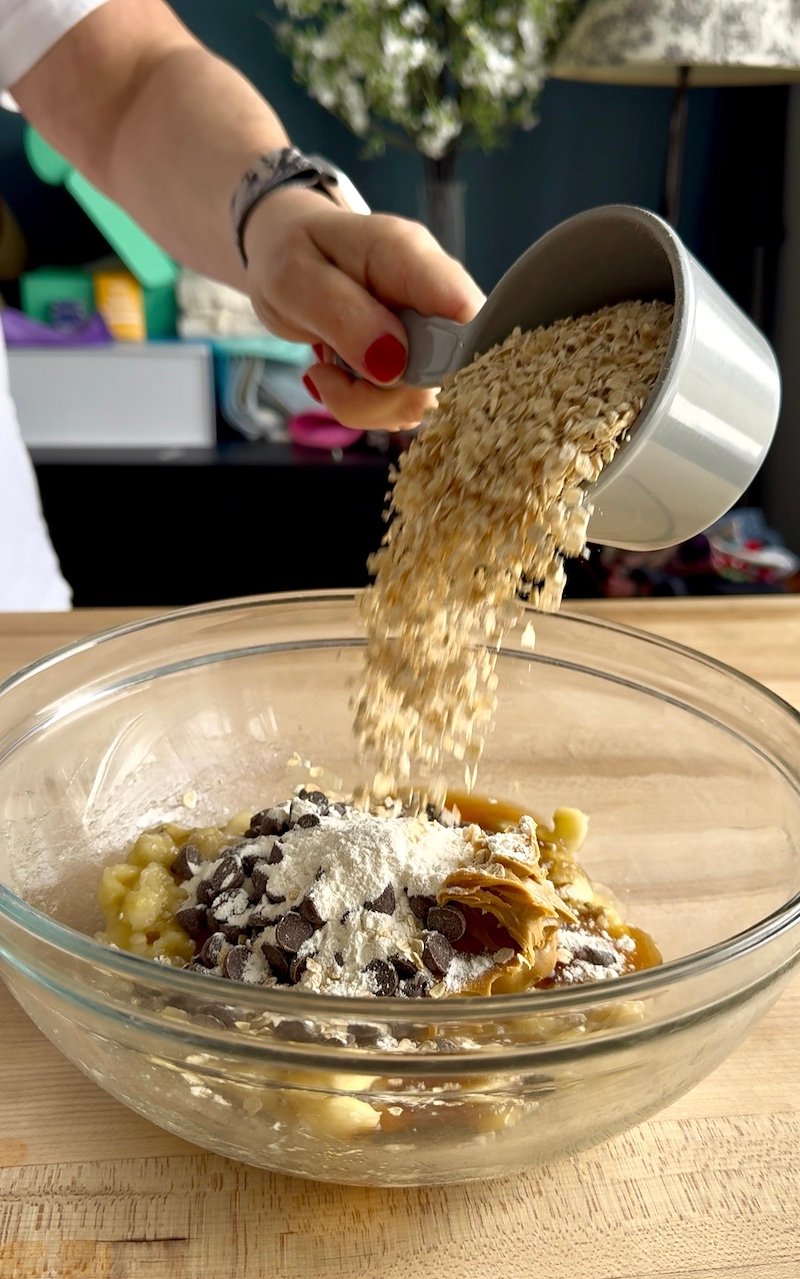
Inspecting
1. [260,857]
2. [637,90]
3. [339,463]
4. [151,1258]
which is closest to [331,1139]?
[151,1258]

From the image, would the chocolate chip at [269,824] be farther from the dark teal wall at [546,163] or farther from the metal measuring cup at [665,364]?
the dark teal wall at [546,163]

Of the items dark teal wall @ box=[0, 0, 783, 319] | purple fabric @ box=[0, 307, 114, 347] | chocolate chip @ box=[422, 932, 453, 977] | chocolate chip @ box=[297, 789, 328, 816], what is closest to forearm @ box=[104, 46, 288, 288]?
chocolate chip @ box=[297, 789, 328, 816]

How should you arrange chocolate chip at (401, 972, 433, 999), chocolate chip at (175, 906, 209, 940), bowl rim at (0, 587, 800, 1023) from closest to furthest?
bowl rim at (0, 587, 800, 1023)
chocolate chip at (401, 972, 433, 999)
chocolate chip at (175, 906, 209, 940)

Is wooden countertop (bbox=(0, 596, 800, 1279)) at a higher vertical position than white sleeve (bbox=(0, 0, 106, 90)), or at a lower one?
lower

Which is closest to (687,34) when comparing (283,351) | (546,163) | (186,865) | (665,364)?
(546,163)

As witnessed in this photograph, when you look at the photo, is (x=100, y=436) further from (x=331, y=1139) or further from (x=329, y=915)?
(x=331, y=1139)

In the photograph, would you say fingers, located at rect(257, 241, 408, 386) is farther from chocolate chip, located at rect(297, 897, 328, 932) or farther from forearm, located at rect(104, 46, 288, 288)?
chocolate chip, located at rect(297, 897, 328, 932)

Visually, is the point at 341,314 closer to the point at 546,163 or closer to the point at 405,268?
the point at 405,268
